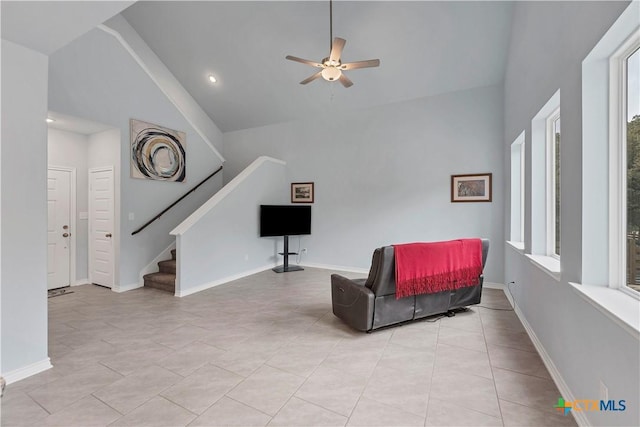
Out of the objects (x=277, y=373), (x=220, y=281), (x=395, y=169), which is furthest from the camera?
(x=395, y=169)

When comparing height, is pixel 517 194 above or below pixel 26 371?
above

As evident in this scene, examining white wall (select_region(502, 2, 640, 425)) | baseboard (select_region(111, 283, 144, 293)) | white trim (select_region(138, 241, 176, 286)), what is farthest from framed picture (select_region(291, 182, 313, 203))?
white wall (select_region(502, 2, 640, 425))

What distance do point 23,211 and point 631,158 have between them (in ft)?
13.4

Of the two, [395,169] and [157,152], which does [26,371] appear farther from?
[395,169]

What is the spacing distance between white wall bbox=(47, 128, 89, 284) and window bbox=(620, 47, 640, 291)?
6746 millimetres

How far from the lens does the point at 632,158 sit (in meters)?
1.63

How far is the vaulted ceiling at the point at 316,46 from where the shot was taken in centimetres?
409

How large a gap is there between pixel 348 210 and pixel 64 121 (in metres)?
4.89

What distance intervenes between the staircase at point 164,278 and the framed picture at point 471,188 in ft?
15.9

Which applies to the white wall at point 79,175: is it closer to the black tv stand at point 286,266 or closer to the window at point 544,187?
the black tv stand at point 286,266

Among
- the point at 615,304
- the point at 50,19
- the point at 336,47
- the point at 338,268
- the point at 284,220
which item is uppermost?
the point at 336,47

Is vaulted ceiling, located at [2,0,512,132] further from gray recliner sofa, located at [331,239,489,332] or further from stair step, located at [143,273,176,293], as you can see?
stair step, located at [143,273,176,293]

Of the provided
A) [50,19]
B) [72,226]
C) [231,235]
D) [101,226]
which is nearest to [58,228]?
[72,226]

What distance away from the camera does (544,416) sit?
5.88 feet
